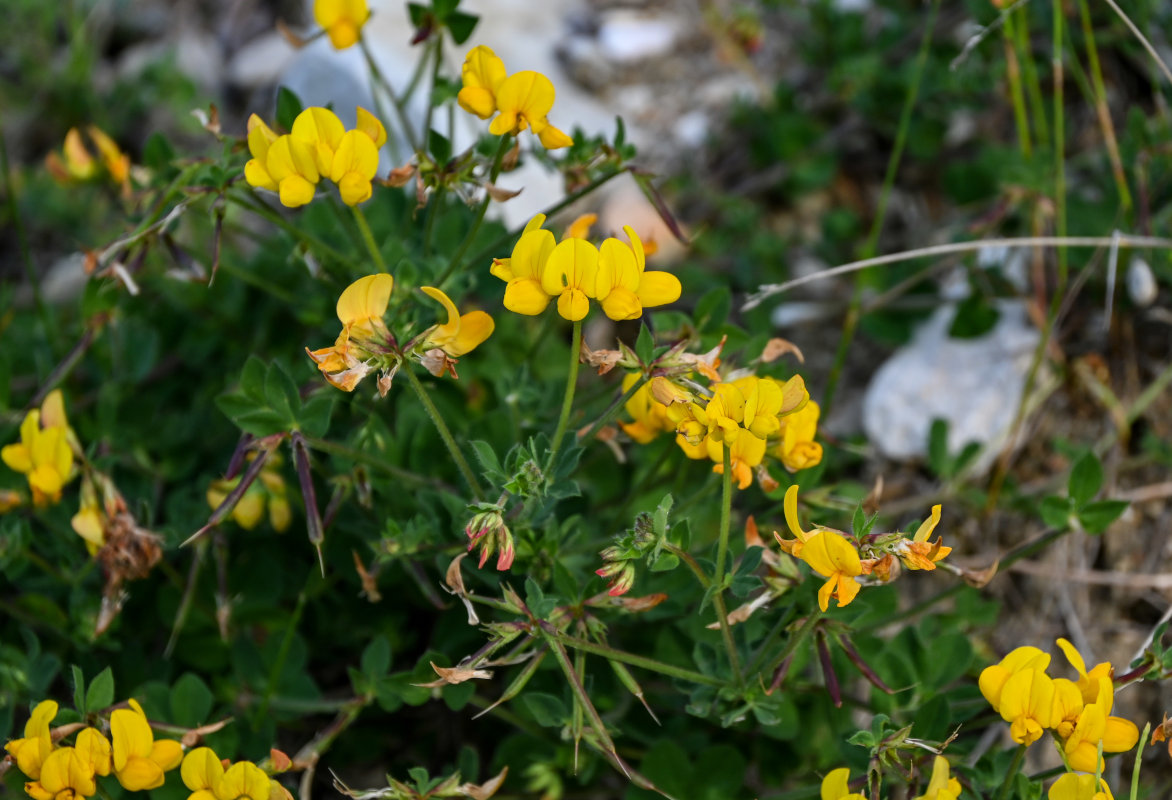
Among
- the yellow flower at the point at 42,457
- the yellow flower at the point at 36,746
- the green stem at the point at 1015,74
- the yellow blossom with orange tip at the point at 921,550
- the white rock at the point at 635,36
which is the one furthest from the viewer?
the white rock at the point at 635,36

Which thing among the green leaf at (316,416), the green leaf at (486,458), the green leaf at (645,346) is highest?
the green leaf at (645,346)

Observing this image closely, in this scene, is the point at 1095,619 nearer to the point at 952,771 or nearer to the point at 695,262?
the point at 952,771

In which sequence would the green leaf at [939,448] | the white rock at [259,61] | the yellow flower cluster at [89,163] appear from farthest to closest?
1. the white rock at [259,61]
2. the green leaf at [939,448]
3. the yellow flower cluster at [89,163]

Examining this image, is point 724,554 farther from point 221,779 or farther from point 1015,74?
point 1015,74

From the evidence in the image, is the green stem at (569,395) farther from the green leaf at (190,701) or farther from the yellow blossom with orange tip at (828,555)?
the green leaf at (190,701)

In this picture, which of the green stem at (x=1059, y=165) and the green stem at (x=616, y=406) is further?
the green stem at (x=1059, y=165)

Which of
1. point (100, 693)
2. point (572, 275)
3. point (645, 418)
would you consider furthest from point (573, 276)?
point (100, 693)

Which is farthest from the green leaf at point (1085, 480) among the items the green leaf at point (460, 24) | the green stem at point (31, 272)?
the green stem at point (31, 272)
